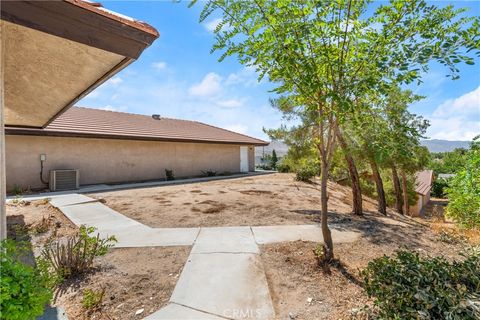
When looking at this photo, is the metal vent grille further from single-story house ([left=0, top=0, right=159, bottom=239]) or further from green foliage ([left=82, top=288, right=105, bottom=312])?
green foliage ([left=82, top=288, right=105, bottom=312])

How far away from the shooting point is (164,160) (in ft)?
53.5

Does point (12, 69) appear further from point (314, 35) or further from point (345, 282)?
point (345, 282)

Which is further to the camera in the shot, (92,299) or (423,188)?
(423,188)

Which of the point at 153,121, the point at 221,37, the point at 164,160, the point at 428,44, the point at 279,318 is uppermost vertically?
the point at 153,121

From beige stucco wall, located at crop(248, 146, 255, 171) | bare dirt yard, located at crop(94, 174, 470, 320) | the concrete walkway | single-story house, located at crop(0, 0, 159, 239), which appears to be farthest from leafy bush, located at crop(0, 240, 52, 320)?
beige stucco wall, located at crop(248, 146, 255, 171)

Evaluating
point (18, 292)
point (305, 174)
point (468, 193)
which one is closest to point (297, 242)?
point (468, 193)

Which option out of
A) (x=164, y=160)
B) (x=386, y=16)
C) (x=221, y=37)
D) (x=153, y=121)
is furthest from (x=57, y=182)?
(x=386, y=16)

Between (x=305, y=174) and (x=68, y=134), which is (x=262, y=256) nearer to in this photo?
(x=68, y=134)

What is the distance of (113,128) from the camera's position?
14.6m

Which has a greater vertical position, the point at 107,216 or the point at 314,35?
the point at 314,35

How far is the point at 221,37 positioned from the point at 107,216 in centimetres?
567

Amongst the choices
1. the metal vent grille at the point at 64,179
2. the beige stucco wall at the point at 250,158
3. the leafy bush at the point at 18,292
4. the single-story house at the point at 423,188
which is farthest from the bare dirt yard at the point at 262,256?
the single-story house at the point at 423,188

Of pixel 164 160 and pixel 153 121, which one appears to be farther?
pixel 153 121

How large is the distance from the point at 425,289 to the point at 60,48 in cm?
449
